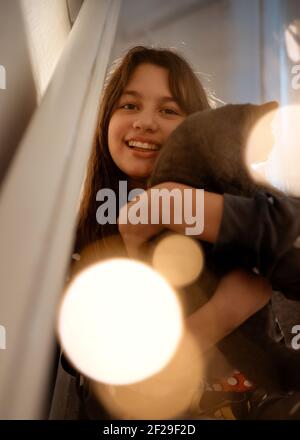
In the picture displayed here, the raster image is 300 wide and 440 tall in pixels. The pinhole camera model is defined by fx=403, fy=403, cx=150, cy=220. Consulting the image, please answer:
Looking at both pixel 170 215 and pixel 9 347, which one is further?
pixel 170 215

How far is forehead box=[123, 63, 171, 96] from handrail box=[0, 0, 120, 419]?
22cm

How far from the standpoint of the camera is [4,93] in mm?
607

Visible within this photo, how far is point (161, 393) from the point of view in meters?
0.57

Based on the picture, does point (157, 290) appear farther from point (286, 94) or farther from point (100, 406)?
point (286, 94)

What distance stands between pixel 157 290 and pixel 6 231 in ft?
0.80

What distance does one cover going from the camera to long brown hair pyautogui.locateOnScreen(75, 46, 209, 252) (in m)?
0.91

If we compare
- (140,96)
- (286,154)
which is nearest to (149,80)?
(140,96)

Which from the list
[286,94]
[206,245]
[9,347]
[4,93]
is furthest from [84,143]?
[286,94]

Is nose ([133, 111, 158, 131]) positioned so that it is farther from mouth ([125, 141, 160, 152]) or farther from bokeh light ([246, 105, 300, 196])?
bokeh light ([246, 105, 300, 196])

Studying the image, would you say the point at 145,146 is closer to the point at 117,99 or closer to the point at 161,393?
the point at 117,99

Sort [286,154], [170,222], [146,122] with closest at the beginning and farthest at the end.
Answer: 1. [170,222]
2. [146,122]
3. [286,154]

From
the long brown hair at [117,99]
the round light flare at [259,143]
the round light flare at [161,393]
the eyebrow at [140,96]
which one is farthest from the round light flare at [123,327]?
the eyebrow at [140,96]

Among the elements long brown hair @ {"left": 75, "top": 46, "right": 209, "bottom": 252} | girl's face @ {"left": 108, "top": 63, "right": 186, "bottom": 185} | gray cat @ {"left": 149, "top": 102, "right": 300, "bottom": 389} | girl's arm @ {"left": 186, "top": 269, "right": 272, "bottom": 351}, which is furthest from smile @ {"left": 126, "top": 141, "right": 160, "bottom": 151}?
girl's arm @ {"left": 186, "top": 269, "right": 272, "bottom": 351}

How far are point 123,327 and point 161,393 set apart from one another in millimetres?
112
